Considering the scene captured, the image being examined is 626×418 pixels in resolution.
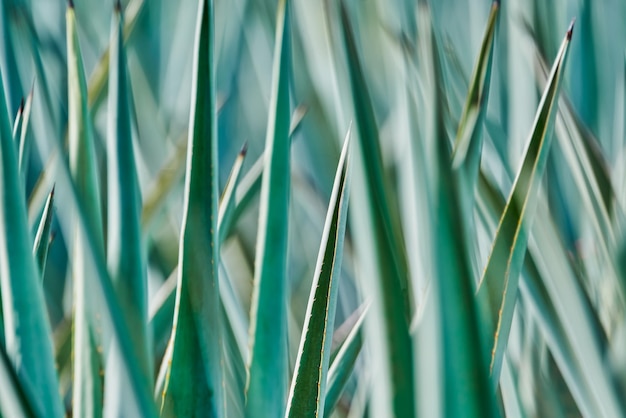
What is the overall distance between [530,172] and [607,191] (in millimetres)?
158

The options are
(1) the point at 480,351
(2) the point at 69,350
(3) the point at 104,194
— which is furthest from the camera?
(3) the point at 104,194

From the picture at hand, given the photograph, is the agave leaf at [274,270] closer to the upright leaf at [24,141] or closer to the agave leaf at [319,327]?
the agave leaf at [319,327]

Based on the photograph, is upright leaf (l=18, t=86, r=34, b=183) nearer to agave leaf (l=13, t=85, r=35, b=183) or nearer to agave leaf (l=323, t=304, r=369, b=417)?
agave leaf (l=13, t=85, r=35, b=183)

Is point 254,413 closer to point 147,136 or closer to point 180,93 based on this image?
point 147,136

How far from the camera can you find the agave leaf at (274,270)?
0.81 feet

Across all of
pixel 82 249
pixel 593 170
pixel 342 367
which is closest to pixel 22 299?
pixel 82 249

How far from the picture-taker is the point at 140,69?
0.68 metres

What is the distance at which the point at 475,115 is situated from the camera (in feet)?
0.98

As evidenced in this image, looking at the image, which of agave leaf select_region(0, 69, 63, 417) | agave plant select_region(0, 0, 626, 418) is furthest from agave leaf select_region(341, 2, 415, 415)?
agave leaf select_region(0, 69, 63, 417)

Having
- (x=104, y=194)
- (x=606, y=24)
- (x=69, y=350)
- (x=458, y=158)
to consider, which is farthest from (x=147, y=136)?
(x=606, y=24)

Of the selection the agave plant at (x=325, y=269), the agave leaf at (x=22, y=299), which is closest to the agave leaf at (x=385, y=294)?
the agave plant at (x=325, y=269)

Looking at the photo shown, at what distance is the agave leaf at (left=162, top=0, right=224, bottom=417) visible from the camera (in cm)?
24

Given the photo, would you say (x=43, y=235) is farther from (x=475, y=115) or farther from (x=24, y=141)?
(x=475, y=115)

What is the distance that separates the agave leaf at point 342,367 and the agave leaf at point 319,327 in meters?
0.08
